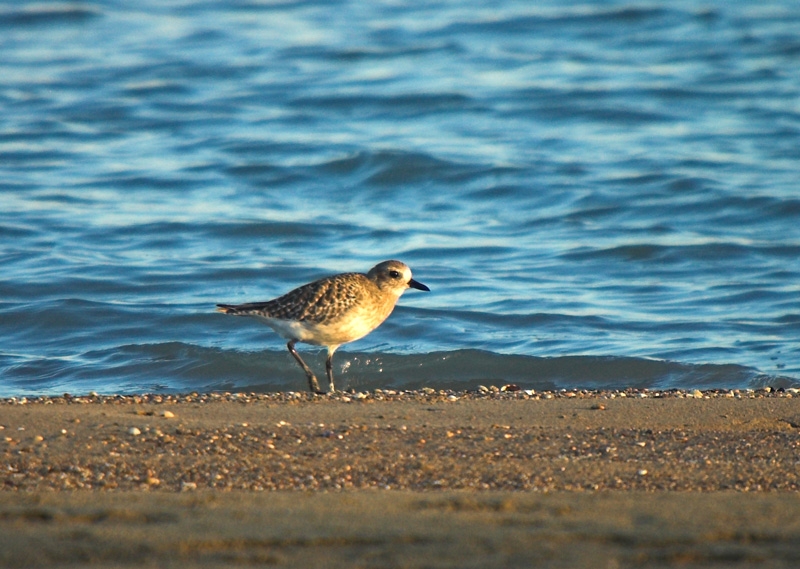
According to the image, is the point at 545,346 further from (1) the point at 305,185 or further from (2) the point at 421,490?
(1) the point at 305,185

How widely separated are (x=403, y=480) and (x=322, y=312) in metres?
3.23

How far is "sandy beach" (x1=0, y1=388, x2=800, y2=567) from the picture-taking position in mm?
4133

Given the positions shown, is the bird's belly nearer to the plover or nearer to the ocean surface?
the plover

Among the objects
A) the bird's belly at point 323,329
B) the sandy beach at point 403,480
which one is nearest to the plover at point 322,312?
the bird's belly at point 323,329

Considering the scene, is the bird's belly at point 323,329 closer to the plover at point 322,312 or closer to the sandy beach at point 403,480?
the plover at point 322,312

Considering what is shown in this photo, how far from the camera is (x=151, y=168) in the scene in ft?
56.1

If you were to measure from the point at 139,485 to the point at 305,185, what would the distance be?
11.6 metres

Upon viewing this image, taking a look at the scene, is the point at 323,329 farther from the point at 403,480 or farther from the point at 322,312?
the point at 403,480

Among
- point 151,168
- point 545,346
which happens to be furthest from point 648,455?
point 151,168

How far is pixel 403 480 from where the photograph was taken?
540 cm

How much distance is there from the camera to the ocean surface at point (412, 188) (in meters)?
10.1

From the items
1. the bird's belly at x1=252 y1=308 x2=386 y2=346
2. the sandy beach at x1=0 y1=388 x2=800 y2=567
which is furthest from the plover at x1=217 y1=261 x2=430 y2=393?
the sandy beach at x1=0 y1=388 x2=800 y2=567

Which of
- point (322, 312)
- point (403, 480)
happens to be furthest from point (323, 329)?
point (403, 480)

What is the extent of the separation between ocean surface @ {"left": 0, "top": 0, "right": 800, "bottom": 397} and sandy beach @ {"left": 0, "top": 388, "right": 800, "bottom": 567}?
2.16m
